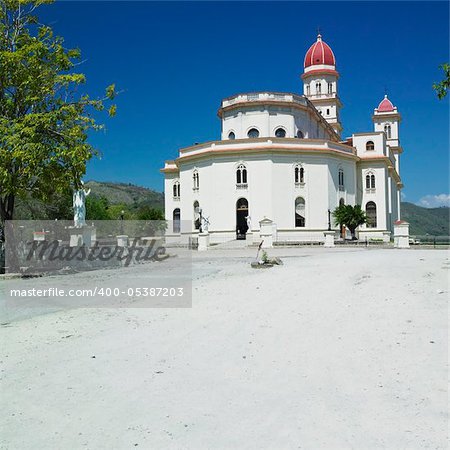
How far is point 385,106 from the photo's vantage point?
6981 centimetres

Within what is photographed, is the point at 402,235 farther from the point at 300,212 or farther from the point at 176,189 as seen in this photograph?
the point at 176,189

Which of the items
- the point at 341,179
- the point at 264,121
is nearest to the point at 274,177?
the point at 264,121

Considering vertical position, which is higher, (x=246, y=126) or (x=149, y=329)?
(x=246, y=126)

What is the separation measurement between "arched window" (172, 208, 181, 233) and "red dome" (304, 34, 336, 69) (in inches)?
1111

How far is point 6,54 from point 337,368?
16.7m

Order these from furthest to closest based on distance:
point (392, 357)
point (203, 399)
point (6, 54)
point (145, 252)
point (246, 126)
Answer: point (246, 126)
point (145, 252)
point (6, 54)
point (392, 357)
point (203, 399)

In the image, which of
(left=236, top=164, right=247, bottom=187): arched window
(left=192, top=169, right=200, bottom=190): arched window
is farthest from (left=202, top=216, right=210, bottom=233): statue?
(left=236, top=164, right=247, bottom=187): arched window

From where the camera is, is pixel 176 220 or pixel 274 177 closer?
pixel 274 177

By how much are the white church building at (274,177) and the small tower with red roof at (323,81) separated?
13.4 m

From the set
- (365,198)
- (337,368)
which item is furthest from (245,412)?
(365,198)

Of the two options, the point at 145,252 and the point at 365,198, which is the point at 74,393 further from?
the point at 365,198

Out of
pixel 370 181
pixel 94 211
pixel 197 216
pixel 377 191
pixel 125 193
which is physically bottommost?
pixel 197 216

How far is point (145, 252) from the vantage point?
24.4 m

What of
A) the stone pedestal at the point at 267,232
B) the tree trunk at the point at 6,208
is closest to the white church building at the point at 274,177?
the stone pedestal at the point at 267,232
